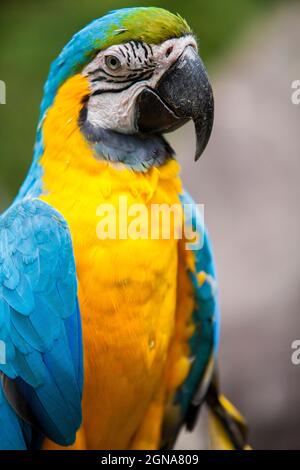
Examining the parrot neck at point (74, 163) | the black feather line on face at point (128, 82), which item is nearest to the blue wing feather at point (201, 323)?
the parrot neck at point (74, 163)

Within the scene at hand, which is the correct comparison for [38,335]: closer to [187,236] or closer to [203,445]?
[187,236]

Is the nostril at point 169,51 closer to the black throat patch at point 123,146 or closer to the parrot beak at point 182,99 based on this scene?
the parrot beak at point 182,99

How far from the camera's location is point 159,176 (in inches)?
70.0

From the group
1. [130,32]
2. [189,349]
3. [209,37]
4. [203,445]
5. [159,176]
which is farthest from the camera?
[209,37]

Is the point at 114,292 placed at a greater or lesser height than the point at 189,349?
greater

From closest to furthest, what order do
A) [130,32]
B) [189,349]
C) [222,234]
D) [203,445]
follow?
[130,32], [189,349], [203,445], [222,234]

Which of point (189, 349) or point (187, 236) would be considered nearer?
point (187, 236)

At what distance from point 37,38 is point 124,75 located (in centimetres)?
316

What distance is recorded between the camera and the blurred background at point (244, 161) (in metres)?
2.77

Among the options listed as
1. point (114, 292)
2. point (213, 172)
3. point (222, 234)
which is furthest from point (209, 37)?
point (114, 292)

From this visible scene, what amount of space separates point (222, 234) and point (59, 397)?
1615 mm

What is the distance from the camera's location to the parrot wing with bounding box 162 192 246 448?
1901 mm

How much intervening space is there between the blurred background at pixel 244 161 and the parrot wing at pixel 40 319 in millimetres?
962

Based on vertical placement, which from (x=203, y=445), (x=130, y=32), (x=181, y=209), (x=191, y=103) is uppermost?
(x=130, y=32)
